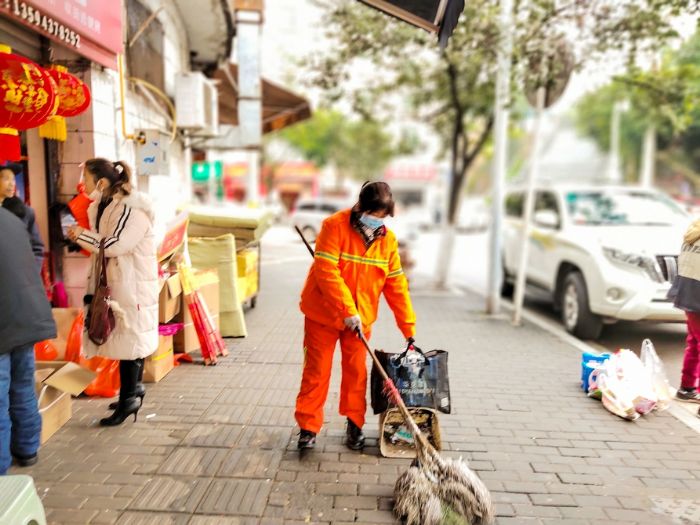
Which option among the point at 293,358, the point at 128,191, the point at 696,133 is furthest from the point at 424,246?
the point at 128,191

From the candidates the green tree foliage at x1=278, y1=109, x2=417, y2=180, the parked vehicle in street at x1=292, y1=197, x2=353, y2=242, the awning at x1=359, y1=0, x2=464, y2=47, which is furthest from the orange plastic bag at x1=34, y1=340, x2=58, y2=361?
the green tree foliage at x1=278, y1=109, x2=417, y2=180

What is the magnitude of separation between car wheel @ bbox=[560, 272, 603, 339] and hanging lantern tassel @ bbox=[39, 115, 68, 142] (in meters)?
5.67

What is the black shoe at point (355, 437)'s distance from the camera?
388 centimetres

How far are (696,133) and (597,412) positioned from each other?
26.8m

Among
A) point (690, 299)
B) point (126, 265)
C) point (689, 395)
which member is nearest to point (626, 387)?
point (689, 395)

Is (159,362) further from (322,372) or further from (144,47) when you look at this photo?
(144,47)

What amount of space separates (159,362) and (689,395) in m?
4.41

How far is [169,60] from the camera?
8.15 m

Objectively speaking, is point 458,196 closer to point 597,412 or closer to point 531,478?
point 597,412

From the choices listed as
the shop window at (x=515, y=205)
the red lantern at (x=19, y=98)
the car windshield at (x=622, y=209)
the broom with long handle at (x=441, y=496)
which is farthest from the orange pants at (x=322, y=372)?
the shop window at (x=515, y=205)

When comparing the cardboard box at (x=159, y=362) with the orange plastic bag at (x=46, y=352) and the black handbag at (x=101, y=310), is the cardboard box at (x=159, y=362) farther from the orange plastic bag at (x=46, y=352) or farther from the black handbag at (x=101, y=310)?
the black handbag at (x=101, y=310)

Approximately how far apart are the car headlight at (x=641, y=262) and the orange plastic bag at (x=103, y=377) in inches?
205

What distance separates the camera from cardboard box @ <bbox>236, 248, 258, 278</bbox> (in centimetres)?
719

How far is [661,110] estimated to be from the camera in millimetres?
9188
